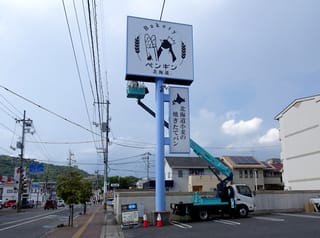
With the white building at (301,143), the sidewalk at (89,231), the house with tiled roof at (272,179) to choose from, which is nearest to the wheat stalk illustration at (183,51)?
the sidewalk at (89,231)

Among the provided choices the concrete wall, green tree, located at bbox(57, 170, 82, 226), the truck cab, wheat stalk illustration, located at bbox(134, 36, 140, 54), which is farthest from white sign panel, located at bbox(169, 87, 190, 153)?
green tree, located at bbox(57, 170, 82, 226)

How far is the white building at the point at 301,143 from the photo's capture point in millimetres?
35969

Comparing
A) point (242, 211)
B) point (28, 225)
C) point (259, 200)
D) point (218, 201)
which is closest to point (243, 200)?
point (242, 211)

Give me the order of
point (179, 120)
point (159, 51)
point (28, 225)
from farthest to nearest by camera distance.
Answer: point (28, 225) → point (159, 51) → point (179, 120)

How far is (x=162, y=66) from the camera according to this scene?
21.4 m

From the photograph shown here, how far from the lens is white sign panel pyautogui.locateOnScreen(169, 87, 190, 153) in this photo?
20.8m

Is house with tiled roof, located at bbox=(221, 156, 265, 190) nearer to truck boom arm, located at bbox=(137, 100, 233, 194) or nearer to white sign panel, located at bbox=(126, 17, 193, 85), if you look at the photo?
truck boom arm, located at bbox=(137, 100, 233, 194)

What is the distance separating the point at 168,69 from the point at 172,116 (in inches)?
116

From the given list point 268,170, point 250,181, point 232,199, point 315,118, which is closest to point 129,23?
point 232,199

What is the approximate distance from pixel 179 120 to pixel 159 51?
4411 mm

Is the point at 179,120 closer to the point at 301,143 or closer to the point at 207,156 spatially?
the point at 207,156

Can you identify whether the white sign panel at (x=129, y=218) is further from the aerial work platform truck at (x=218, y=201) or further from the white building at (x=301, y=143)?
the white building at (x=301, y=143)

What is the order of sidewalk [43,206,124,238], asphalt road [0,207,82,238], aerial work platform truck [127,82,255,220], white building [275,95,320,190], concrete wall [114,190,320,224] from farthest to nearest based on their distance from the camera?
white building [275,95,320,190] < concrete wall [114,190,320,224] < aerial work platform truck [127,82,255,220] < asphalt road [0,207,82,238] < sidewalk [43,206,124,238]

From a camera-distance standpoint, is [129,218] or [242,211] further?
[242,211]
